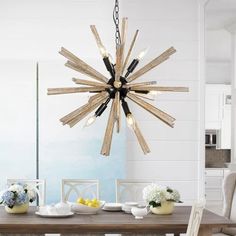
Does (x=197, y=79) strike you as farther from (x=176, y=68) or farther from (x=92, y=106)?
(x=92, y=106)

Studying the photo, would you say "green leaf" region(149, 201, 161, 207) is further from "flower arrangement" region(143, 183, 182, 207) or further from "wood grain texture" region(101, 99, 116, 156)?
"wood grain texture" region(101, 99, 116, 156)

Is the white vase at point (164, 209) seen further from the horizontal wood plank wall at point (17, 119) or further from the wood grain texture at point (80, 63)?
the horizontal wood plank wall at point (17, 119)

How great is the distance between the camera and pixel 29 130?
592 centimetres

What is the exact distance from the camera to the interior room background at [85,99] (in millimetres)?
5918

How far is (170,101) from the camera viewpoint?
20.2 ft

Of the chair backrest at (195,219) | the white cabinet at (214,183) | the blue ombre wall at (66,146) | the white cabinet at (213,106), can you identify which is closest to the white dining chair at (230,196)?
the blue ombre wall at (66,146)

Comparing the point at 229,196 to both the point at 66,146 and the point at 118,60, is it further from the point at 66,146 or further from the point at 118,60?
the point at 118,60

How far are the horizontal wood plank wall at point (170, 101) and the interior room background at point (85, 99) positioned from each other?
0.04 ft

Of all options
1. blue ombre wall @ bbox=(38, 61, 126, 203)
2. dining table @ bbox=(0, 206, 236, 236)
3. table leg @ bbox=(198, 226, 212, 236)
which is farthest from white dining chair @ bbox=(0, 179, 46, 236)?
table leg @ bbox=(198, 226, 212, 236)

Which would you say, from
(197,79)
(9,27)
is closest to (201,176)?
(197,79)

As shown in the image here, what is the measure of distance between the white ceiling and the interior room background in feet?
3.01

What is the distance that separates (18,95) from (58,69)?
1.71ft

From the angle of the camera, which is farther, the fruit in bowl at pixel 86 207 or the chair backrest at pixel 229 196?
the chair backrest at pixel 229 196

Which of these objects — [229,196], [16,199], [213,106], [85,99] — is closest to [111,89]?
[16,199]
